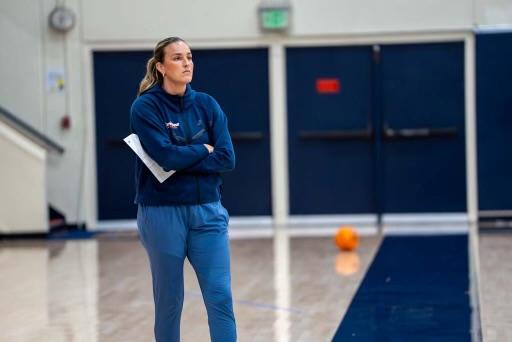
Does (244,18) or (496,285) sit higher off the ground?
(244,18)

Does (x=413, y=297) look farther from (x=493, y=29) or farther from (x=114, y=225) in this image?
(x=114, y=225)

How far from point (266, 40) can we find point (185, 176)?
982 centimetres

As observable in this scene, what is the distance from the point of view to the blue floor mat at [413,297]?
25.3 ft

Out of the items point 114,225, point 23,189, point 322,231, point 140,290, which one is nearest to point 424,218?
point 322,231

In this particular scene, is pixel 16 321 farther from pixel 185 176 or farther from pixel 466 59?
pixel 466 59

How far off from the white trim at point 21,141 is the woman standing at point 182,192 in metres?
8.90

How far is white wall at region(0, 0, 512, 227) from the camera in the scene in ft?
50.0

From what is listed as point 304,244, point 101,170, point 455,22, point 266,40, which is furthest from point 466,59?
point 101,170

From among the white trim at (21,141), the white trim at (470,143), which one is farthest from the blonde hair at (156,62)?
the white trim at (470,143)

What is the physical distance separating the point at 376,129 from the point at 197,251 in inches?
393

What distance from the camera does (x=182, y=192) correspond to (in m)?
5.75

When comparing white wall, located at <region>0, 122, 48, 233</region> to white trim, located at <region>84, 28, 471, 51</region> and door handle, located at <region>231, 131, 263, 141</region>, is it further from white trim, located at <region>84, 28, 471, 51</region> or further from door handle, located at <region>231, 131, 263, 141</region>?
door handle, located at <region>231, 131, 263, 141</region>

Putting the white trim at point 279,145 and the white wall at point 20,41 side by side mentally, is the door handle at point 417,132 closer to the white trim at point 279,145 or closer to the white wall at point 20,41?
the white trim at point 279,145

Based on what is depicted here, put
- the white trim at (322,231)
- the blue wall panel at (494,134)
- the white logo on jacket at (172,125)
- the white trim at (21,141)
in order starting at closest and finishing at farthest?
1. the white logo on jacket at (172,125)
2. the white trim at (322,231)
3. the white trim at (21,141)
4. the blue wall panel at (494,134)
